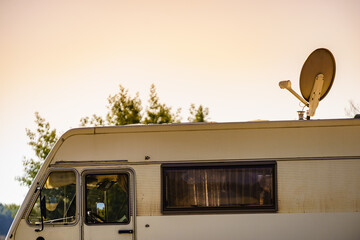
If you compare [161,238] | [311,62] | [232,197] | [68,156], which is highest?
[311,62]

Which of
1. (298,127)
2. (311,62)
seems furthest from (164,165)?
(311,62)

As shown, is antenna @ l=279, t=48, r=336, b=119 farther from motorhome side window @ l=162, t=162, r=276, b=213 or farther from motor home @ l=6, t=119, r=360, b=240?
motorhome side window @ l=162, t=162, r=276, b=213

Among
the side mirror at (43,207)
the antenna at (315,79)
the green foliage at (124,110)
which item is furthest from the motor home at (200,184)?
the green foliage at (124,110)

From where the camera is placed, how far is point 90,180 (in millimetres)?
9289

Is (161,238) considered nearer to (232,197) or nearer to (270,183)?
(232,197)

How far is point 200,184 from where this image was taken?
915 cm

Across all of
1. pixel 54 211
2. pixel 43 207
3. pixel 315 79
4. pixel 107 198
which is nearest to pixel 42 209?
pixel 43 207

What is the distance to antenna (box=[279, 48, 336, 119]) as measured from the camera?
9.89m

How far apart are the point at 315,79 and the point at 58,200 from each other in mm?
4779

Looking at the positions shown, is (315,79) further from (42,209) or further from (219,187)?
(42,209)

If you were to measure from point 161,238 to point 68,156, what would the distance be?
198cm

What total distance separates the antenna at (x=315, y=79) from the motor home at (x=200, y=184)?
84cm

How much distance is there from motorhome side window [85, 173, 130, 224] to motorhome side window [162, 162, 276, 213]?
654mm

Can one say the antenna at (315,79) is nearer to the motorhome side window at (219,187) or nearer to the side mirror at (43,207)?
the motorhome side window at (219,187)
